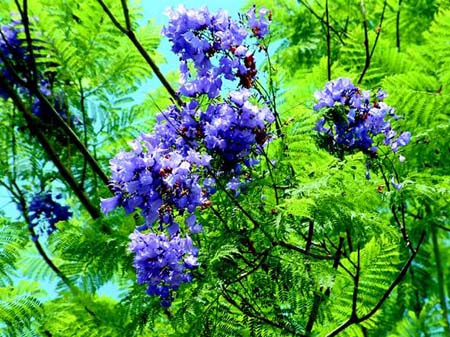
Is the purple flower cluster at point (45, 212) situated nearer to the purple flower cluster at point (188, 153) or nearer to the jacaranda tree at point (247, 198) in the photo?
the jacaranda tree at point (247, 198)

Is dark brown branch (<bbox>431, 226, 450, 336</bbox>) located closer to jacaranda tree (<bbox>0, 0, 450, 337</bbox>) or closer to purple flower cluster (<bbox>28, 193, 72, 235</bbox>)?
jacaranda tree (<bbox>0, 0, 450, 337</bbox>)

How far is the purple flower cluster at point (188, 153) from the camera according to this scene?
256cm

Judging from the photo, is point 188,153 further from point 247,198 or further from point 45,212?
point 45,212

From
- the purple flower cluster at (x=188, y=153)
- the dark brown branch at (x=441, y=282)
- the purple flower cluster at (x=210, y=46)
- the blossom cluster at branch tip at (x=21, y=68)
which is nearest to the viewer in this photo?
the purple flower cluster at (x=188, y=153)

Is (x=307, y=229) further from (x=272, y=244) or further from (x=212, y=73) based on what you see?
(x=212, y=73)

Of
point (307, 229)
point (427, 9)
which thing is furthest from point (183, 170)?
point (427, 9)

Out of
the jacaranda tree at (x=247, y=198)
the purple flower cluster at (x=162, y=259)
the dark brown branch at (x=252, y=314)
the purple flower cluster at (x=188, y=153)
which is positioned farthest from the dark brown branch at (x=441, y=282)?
the purple flower cluster at (x=162, y=259)

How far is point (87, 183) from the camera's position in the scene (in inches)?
216

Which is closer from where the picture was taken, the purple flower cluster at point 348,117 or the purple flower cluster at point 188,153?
the purple flower cluster at point 188,153

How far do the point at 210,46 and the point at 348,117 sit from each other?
589mm

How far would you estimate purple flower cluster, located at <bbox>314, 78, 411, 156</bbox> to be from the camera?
291 centimetres

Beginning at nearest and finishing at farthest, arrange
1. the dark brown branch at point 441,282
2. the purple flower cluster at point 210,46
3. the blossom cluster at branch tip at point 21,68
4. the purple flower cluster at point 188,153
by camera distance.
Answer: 1. the purple flower cluster at point 188,153
2. the purple flower cluster at point 210,46
3. the dark brown branch at point 441,282
4. the blossom cluster at branch tip at point 21,68

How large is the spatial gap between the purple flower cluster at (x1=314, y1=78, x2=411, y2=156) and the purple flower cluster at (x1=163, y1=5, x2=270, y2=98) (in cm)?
31

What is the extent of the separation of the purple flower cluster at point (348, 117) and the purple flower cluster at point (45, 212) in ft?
9.70
